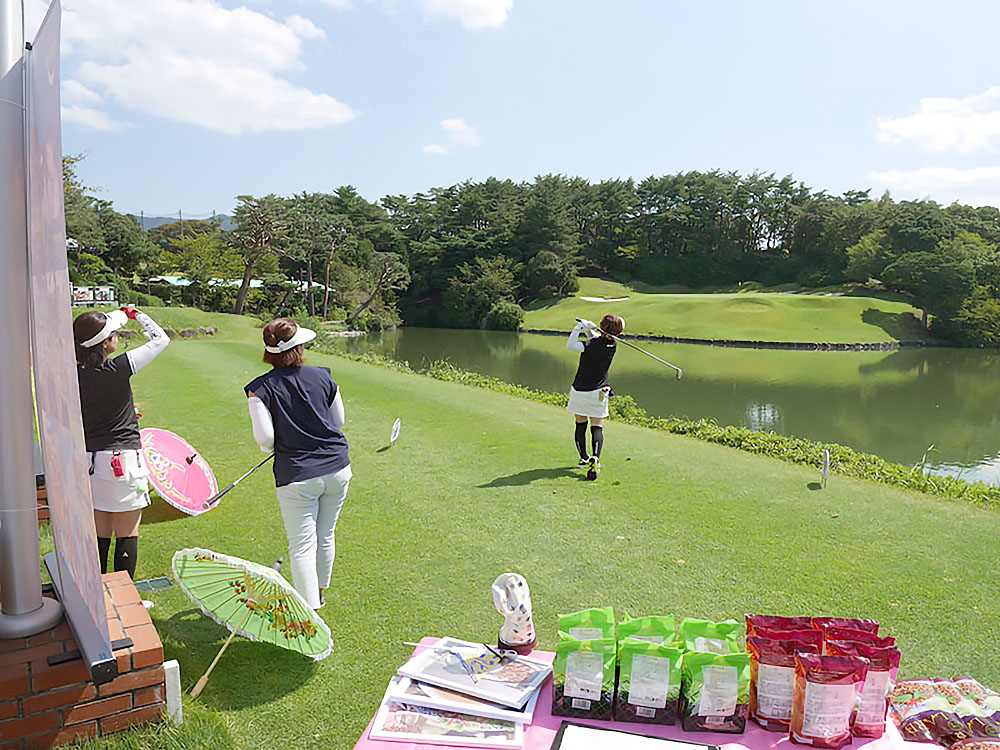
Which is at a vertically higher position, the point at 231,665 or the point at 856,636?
the point at 856,636

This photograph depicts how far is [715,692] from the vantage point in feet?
6.72

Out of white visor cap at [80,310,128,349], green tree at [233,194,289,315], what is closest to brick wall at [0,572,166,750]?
white visor cap at [80,310,128,349]

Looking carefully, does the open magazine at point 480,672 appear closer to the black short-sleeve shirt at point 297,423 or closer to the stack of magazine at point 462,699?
the stack of magazine at point 462,699

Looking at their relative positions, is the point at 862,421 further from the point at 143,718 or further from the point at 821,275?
the point at 821,275

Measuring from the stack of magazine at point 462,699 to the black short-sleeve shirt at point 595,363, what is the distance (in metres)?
3.92

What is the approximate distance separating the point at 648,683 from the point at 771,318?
137 feet

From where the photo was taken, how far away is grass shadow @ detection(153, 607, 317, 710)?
2.99m

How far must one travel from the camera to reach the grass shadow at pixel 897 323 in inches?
1586

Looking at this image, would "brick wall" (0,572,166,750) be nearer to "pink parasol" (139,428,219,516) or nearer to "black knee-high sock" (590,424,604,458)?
"pink parasol" (139,428,219,516)

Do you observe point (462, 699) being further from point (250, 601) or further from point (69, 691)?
point (69, 691)

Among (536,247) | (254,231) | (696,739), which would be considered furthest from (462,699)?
(536,247)

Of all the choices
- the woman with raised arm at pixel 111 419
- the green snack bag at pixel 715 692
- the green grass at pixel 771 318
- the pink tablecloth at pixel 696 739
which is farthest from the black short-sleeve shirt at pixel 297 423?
the green grass at pixel 771 318

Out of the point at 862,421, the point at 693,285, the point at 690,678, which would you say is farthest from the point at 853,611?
the point at 693,285

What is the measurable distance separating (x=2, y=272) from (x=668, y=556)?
392 centimetres
